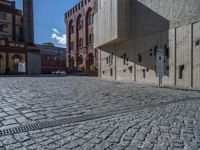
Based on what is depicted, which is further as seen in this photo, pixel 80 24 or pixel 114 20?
pixel 80 24

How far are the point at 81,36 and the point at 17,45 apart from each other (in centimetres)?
1268

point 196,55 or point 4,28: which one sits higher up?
point 4,28

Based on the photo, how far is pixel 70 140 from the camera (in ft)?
10.5

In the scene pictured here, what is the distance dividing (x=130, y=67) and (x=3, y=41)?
24833 millimetres

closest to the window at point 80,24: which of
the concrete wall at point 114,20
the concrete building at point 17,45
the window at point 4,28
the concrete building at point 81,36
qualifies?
the concrete building at point 81,36

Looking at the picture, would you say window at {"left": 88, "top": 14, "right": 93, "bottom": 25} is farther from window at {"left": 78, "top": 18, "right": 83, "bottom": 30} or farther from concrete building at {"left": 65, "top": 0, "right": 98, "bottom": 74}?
window at {"left": 78, "top": 18, "right": 83, "bottom": 30}

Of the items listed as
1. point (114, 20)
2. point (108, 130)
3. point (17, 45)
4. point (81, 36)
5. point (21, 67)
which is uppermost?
point (81, 36)

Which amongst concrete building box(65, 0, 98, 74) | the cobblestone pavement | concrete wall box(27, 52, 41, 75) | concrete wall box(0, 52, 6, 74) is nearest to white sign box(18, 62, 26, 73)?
concrete wall box(27, 52, 41, 75)

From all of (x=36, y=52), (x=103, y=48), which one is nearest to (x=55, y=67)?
(x=36, y=52)

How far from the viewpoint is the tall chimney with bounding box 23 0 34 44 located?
39.4m

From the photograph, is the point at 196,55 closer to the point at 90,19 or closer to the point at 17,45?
the point at 90,19

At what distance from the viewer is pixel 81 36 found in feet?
130

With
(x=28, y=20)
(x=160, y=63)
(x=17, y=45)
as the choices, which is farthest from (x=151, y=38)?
(x=28, y=20)

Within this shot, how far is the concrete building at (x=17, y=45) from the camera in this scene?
105 feet
